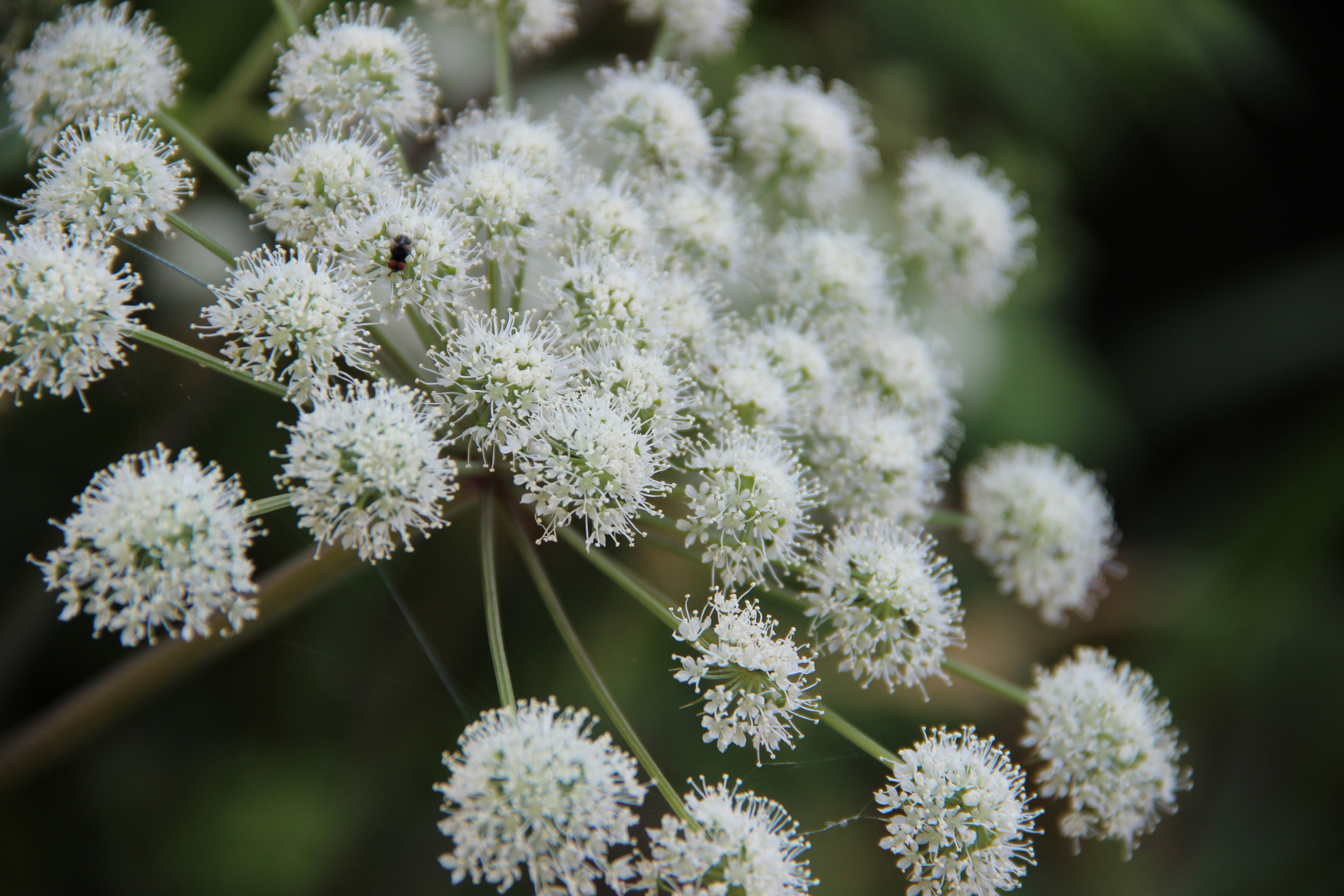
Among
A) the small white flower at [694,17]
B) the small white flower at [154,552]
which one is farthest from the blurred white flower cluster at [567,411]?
the small white flower at [694,17]

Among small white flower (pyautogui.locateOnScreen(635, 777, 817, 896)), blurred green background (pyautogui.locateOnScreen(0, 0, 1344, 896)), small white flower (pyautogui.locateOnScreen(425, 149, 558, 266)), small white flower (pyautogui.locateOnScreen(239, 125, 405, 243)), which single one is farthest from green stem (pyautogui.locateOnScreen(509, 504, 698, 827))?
Result: small white flower (pyautogui.locateOnScreen(239, 125, 405, 243))

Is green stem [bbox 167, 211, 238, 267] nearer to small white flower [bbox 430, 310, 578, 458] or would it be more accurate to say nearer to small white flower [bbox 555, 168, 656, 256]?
small white flower [bbox 430, 310, 578, 458]

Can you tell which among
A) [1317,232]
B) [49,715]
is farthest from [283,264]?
[1317,232]

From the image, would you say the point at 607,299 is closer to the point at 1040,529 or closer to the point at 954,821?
the point at 954,821

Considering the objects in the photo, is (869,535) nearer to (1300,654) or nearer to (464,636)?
(464,636)

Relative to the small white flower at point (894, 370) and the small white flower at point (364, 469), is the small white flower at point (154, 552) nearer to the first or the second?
the small white flower at point (364, 469)

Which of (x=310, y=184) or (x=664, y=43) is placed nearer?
(x=310, y=184)

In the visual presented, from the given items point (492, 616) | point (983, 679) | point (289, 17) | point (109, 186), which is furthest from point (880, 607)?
point (289, 17)

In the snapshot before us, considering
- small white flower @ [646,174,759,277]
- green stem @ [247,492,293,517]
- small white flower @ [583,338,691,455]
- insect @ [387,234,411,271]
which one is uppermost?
small white flower @ [646,174,759,277]
